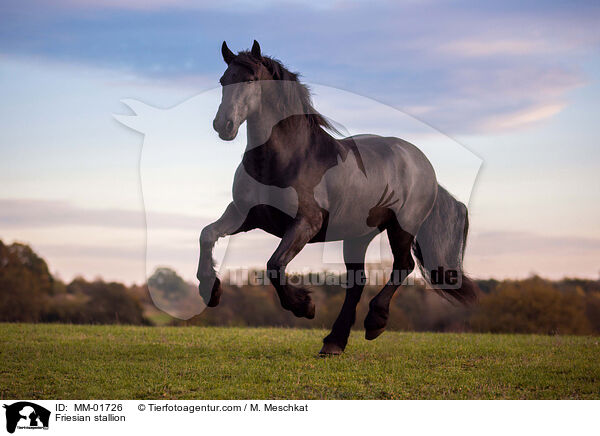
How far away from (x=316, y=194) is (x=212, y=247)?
4.00 feet

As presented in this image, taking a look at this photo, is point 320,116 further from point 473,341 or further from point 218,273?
point 473,341

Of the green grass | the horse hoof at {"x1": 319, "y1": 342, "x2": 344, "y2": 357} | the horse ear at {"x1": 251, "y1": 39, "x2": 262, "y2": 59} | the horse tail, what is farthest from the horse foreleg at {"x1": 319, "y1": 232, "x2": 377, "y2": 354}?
the horse ear at {"x1": 251, "y1": 39, "x2": 262, "y2": 59}

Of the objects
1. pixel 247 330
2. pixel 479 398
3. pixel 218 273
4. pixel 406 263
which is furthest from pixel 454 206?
pixel 247 330

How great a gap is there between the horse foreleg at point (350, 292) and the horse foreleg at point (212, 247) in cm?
178

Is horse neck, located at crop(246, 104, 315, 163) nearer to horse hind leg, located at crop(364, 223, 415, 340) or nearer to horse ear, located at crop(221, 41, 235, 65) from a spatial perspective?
horse ear, located at crop(221, 41, 235, 65)

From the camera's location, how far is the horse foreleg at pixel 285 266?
6.20 metres

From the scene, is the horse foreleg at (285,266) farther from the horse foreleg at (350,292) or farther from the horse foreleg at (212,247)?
the horse foreleg at (350,292)

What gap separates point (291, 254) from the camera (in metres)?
6.33

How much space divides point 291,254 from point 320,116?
1.65m

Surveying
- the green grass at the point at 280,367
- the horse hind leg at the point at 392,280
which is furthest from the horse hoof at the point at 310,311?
the horse hind leg at the point at 392,280

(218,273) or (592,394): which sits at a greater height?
(218,273)
